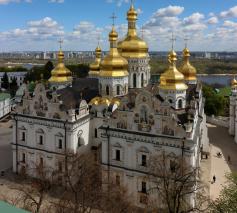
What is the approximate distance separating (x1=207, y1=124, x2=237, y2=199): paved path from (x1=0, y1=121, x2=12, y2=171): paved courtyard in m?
17.5

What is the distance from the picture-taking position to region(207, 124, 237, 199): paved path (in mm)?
25853

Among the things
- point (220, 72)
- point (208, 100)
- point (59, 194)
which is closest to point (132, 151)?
point (59, 194)

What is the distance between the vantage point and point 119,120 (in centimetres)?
2273

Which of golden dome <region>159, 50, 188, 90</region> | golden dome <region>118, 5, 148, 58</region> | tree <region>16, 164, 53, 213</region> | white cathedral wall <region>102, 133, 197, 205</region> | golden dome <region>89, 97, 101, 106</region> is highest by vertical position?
golden dome <region>118, 5, 148, 58</region>

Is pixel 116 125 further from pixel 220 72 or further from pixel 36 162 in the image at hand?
pixel 220 72

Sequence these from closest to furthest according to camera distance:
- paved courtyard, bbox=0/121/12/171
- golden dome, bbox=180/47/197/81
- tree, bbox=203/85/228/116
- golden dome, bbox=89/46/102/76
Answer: paved courtyard, bbox=0/121/12/171
golden dome, bbox=180/47/197/81
golden dome, bbox=89/46/102/76
tree, bbox=203/85/228/116

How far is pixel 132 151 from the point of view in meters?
22.5

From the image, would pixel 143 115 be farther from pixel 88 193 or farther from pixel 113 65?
pixel 113 65

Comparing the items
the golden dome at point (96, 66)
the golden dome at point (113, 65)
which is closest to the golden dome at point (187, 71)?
the golden dome at point (113, 65)

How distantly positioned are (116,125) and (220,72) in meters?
146

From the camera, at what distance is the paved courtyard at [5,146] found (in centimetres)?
3041

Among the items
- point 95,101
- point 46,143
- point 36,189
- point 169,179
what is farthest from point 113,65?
point 169,179

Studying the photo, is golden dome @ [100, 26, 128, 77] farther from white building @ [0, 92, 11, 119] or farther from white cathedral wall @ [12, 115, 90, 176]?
white building @ [0, 92, 11, 119]

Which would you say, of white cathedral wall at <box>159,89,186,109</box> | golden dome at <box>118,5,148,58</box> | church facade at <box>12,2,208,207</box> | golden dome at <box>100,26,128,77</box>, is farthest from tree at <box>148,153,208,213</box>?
golden dome at <box>118,5,148,58</box>
